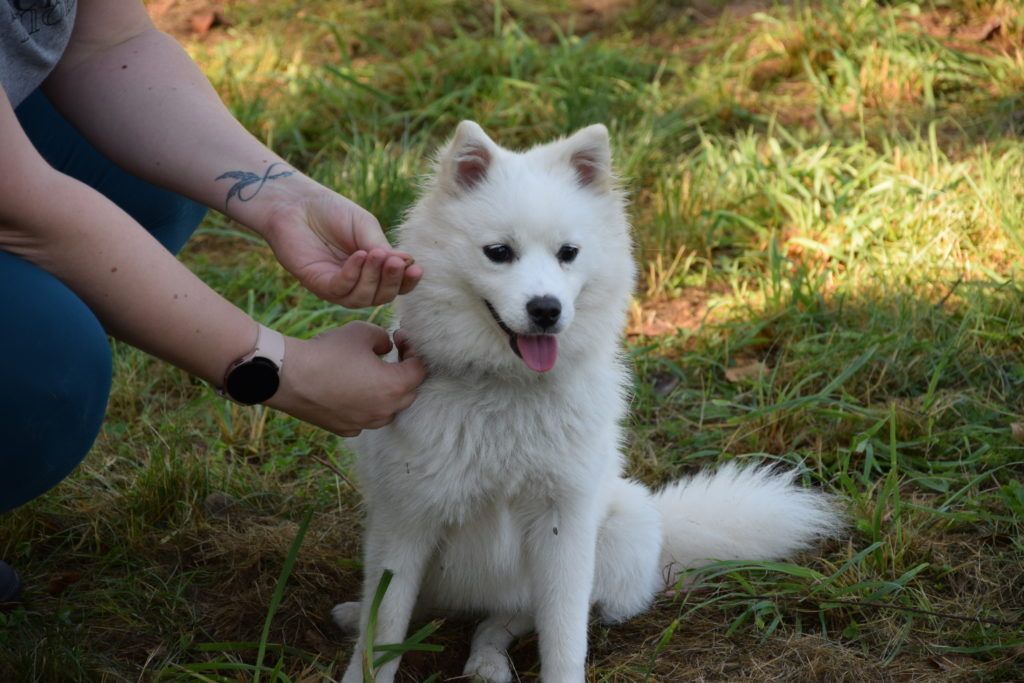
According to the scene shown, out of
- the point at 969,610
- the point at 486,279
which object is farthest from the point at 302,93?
the point at 969,610

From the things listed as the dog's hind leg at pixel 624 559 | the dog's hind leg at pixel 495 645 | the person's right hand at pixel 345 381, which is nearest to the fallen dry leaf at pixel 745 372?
the dog's hind leg at pixel 624 559

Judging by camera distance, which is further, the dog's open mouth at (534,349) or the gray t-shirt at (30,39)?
the dog's open mouth at (534,349)

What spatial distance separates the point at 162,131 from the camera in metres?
2.00

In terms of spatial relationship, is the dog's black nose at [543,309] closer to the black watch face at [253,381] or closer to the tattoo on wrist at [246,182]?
the black watch face at [253,381]

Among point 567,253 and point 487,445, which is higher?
point 567,253

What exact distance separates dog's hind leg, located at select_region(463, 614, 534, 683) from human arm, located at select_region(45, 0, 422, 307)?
0.74 meters

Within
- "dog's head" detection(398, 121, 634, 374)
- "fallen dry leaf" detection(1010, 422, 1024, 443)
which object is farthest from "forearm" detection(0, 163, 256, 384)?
"fallen dry leaf" detection(1010, 422, 1024, 443)

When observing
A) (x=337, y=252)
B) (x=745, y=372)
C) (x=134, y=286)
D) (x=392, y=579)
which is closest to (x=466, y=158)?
(x=337, y=252)

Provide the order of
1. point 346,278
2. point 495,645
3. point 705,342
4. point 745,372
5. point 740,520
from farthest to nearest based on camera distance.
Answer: point 705,342 < point 745,372 < point 740,520 < point 495,645 < point 346,278

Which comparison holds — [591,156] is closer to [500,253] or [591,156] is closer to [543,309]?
[500,253]

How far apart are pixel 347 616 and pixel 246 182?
0.90 m

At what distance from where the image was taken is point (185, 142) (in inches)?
78.6

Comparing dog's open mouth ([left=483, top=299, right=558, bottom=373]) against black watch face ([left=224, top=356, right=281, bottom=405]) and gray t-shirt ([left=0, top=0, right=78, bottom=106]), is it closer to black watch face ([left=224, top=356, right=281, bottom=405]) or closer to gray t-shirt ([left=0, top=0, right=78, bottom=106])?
black watch face ([left=224, top=356, right=281, bottom=405])

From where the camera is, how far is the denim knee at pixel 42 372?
1.58m
